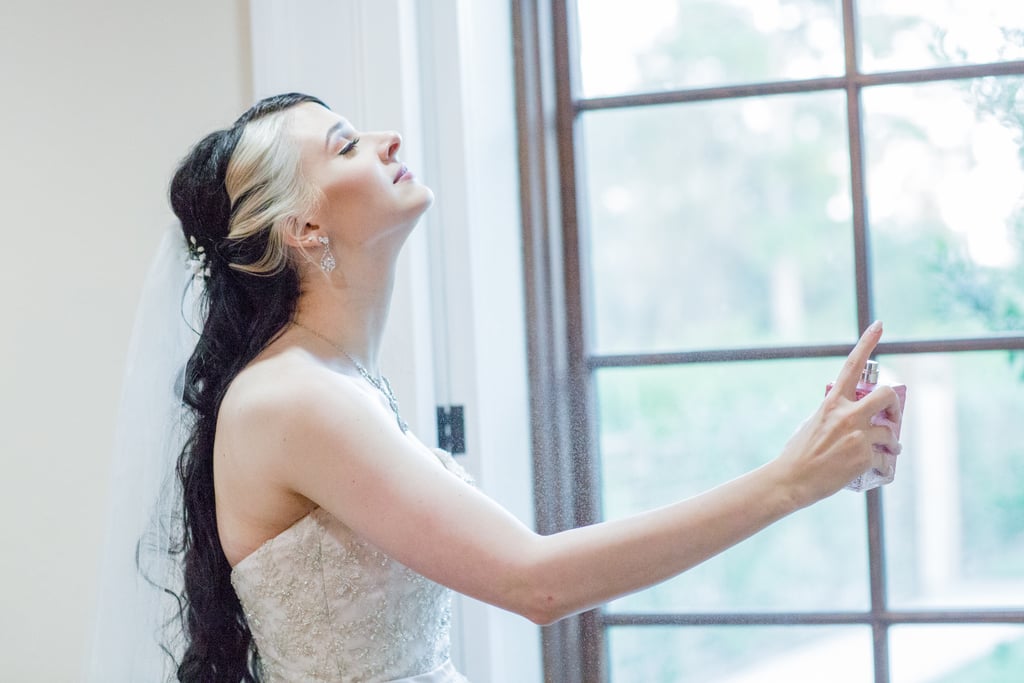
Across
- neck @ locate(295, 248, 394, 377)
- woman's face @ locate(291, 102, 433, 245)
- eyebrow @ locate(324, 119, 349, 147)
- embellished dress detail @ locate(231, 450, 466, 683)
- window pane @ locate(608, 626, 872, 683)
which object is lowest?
window pane @ locate(608, 626, 872, 683)

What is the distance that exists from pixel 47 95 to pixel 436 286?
75 centimetres

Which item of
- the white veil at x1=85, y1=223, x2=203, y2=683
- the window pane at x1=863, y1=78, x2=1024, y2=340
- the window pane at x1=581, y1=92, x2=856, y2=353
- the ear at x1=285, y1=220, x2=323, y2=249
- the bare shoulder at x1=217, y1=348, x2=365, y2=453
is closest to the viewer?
the bare shoulder at x1=217, y1=348, x2=365, y2=453

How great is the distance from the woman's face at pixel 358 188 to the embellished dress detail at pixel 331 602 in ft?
1.23

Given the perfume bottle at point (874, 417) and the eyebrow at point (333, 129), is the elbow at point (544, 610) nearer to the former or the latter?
the perfume bottle at point (874, 417)

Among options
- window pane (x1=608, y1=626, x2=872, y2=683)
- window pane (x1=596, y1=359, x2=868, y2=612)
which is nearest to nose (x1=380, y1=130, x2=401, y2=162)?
window pane (x1=596, y1=359, x2=868, y2=612)

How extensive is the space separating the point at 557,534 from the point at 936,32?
1065 millimetres

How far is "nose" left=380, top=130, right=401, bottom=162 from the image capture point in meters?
1.53

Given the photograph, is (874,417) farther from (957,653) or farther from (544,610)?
(957,653)

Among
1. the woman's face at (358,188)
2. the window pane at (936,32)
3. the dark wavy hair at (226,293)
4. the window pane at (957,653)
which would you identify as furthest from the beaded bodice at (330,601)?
the window pane at (936,32)

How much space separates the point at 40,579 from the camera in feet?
6.40

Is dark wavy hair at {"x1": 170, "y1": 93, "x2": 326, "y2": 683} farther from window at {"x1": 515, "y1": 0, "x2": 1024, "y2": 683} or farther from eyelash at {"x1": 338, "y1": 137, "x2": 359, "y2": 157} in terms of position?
window at {"x1": 515, "y1": 0, "x2": 1024, "y2": 683}

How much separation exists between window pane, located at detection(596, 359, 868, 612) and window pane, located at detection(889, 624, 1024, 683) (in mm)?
102

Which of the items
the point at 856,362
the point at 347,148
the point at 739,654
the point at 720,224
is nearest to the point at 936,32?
the point at 720,224

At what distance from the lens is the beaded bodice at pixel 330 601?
Result: 1420mm
